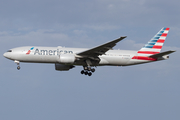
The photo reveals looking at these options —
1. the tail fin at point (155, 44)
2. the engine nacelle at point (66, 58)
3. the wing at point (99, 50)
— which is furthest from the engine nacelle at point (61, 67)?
the tail fin at point (155, 44)

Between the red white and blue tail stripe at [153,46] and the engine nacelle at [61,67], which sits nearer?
the red white and blue tail stripe at [153,46]

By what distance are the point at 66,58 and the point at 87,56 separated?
9.62ft

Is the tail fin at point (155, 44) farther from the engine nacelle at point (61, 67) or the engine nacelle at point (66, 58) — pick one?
the engine nacelle at point (61, 67)

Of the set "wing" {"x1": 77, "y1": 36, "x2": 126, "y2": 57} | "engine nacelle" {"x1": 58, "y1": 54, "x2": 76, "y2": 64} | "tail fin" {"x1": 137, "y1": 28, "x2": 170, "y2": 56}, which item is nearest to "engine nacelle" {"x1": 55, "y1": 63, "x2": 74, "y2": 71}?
"engine nacelle" {"x1": 58, "y1": 54, "x2": 76, "y2": 64}

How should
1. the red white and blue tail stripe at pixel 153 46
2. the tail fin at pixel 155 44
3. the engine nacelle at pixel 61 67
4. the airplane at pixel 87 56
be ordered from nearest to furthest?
the airplane at pixel 87 56
the red white and blue tail stripe at pixel 153 46
the tail fin at pixel 155 44
the engine nacelle at pixel 61 67

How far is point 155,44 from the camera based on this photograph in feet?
144

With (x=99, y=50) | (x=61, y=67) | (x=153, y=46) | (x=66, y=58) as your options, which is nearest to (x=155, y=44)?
(x=153, y=46)

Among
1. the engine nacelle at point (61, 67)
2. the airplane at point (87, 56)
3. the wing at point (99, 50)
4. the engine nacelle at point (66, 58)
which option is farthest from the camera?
the engine nacelle at point (61, 67)

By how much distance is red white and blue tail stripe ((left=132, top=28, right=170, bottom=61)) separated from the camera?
4237 cm

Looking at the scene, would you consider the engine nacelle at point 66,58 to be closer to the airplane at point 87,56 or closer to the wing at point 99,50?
the airplane at point 87,56

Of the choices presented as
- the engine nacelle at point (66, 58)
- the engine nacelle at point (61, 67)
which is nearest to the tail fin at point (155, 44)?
the engine nacelle at point (66, 58)

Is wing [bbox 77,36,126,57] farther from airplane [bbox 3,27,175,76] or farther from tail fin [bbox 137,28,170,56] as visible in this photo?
tail fin [bbox 137,28,170,56]

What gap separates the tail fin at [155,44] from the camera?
42812 millimetres

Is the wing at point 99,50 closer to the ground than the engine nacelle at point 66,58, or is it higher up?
higher up
